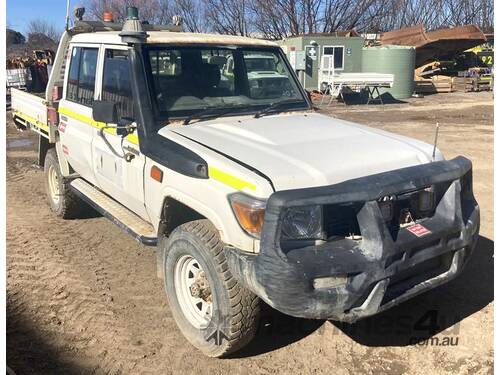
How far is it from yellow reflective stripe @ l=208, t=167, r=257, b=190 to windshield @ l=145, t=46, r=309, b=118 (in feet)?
3.28

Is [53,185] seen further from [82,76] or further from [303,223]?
[303,223]

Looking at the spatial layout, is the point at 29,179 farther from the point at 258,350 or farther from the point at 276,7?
the point at 276,7

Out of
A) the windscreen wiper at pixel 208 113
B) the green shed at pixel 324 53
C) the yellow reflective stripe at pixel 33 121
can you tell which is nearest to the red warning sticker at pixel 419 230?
the windscreen wiper at pixel 208 113

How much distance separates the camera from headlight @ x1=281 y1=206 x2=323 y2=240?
9.23 ft

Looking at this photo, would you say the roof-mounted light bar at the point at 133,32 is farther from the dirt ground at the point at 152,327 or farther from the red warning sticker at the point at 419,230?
the red warning sticker at the point at 419,230

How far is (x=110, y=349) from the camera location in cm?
353

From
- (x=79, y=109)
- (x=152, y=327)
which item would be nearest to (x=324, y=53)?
(x=79, y=109)

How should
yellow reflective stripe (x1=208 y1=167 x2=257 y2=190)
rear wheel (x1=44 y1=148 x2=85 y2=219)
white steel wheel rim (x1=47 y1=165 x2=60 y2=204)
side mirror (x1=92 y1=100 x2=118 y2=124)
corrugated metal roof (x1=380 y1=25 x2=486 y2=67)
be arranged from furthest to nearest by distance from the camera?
corrugated metal roof (x1=380 y1=25 x2=486 y2=67) < white steel wheel rim (x1=47 y1=165 x2=60 y2=204) < rear wheel (x1=44 y1=148 x2=85 y2=219) < side mirror (x1=92 y1=100 x2=118 y2=124) < yellow reflective stripe (x1=208 y1=167 x2=257 y2=190)

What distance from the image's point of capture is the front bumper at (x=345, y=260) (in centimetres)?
274

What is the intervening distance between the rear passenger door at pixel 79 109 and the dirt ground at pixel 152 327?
90 centimetres

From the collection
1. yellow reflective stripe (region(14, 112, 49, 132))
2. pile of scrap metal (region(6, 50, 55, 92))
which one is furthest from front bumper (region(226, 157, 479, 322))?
pile of scrap metal (region(6, 50, 55, 92))

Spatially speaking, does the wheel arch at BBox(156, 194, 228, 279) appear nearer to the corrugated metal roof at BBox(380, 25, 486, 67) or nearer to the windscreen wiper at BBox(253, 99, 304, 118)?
the windscreen wiper at BBox(253, 99, 304, 118)

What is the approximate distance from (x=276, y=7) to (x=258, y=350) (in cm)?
3541

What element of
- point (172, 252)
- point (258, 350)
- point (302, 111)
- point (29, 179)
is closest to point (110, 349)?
point (172, 252)
